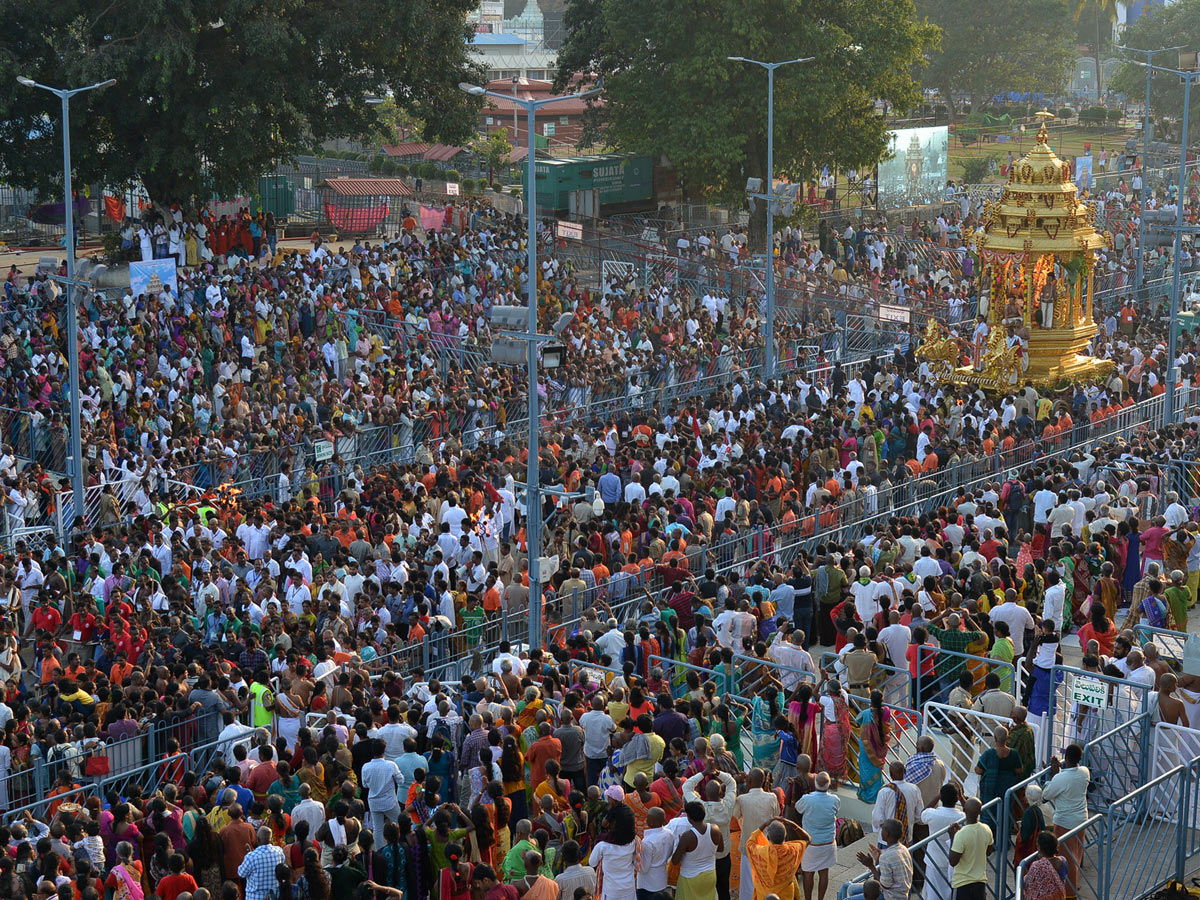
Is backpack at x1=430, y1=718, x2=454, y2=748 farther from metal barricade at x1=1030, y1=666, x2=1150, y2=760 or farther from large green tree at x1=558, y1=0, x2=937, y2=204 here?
large green tree at x1=558, y1=0, x2=937, y2=204

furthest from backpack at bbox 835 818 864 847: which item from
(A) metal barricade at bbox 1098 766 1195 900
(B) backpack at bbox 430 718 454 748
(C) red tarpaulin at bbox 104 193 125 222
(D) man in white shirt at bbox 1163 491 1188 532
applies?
(C) red tarpaulin at bbox 104 193 125 222

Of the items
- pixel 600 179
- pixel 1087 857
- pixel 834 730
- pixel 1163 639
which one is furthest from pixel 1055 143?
pixel 1087 857

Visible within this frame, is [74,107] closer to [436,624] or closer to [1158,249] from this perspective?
[436,624]

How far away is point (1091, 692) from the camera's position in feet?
44.5

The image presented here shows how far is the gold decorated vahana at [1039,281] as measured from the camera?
31.8 meters

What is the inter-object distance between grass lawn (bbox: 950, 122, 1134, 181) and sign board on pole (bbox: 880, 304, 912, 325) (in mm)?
31385

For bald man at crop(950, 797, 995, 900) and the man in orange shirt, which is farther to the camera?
the man in orange shirt

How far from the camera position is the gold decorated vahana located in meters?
31.8

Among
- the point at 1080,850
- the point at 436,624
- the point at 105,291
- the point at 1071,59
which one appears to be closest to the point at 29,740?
the point at 436,624

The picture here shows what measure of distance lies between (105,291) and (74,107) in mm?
4362

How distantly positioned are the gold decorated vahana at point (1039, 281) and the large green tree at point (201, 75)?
14230 mm

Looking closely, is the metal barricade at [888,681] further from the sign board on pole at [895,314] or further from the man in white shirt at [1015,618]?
the sign board on pole at [895,314]

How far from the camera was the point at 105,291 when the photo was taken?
3478 centimetres

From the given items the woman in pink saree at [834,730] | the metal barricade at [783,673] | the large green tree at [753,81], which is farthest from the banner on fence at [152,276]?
the woman in pink saree at [834,730]
